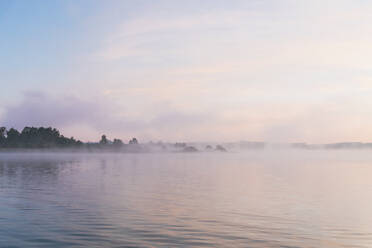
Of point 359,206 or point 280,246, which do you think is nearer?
point 280,246

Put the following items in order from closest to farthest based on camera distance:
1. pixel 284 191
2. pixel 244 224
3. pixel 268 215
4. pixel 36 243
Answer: pixel 36 243 < pixel 244 224 < pixel 268 215 < pixel 284 191

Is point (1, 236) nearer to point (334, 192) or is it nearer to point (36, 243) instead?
point (36, 243)

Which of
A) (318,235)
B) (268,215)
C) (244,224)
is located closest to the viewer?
(318,235)

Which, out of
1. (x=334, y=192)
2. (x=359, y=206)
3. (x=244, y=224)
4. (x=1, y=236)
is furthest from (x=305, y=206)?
(x=1, y=236)

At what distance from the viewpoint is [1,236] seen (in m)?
25.8

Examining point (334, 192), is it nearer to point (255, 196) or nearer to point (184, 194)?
point (255, 196)

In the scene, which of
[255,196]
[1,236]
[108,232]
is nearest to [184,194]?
[255,196]

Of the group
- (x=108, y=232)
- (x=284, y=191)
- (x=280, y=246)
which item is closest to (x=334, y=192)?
(x=284, y=191)

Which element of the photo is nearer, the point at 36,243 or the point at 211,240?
the point at 36,243

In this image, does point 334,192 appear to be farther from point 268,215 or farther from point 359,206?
point 268,215

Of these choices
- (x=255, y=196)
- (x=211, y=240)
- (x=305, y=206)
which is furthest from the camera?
(x=255, y=196)

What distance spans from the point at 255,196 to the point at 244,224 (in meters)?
18.9

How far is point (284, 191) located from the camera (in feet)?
184

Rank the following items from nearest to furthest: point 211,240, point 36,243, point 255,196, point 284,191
Result: point 36,243, point 211,240, point 255,196, point 284,191
